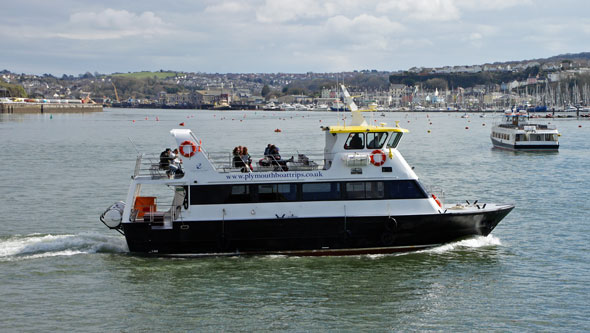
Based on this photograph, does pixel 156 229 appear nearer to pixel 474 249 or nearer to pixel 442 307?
pixel 442 307

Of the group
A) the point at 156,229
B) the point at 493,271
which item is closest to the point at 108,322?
the point at 156,229

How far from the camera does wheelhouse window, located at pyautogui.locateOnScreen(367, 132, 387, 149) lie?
18.8m

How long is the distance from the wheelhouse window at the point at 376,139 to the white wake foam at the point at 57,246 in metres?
7.56

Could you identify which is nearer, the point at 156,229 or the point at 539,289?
the point at 539,289

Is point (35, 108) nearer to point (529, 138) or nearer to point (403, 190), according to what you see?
point (529, 138)

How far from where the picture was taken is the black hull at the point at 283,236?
1802cm

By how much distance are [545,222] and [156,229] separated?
1453 centimetres

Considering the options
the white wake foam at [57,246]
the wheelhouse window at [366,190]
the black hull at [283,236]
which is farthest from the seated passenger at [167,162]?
the wheelhouse window at [366,190]

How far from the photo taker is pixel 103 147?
193 ft

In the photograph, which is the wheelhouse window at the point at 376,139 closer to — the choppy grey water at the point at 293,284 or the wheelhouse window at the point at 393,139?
the wheelhouse window at the point at 393,139

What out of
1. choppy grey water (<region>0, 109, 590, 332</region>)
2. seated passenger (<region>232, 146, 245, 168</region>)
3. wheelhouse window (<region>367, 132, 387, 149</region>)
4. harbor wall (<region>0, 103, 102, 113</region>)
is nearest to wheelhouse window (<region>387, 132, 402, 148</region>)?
wheelhouse window (<region>367, 132, 387, 149</region>)

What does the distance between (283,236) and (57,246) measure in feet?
22.6

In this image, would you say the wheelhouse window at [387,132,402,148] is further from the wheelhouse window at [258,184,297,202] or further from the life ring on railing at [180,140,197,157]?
the life ring on railing at [180,140,197,157]

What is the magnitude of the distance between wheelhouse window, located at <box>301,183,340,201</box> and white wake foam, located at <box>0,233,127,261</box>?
551 centimetres
